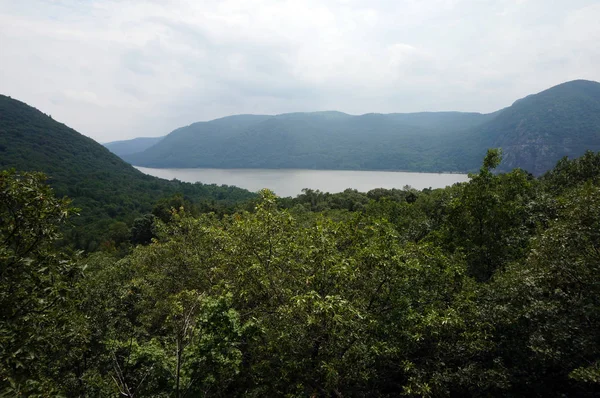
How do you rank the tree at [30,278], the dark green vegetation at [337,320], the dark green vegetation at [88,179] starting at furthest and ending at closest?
the dark green vegetation at [88,179] < the dark green vegetation at [337,320] < the tree at [30,278]

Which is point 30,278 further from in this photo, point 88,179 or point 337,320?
point 88,179

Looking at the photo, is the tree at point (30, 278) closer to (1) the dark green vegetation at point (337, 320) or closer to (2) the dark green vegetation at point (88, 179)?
(1) the dark green vegetation at point (337, 320)

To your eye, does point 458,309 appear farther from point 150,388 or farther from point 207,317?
point 150,388

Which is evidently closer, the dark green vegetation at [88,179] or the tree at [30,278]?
the tree at [30,278]

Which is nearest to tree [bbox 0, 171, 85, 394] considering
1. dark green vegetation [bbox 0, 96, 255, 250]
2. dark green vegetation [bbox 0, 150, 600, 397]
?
dark green vegetation [bbox 0, 150, 600, 397]

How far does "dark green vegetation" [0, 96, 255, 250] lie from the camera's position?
7904 centimetres

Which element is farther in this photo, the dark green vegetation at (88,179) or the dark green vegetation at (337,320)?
the dark green vegetation at (88,179)

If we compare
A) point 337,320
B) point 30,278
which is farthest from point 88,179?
point 337,320

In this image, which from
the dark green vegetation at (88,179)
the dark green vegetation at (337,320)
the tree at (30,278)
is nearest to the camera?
the tree at (30,278)

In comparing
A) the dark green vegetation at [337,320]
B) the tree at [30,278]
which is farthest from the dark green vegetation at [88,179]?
the tree at [30,278]

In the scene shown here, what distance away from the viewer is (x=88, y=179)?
11438 cm

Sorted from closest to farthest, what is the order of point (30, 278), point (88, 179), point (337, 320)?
1. point (30, 278)
2. point (337, 320)
3. point (88, 179)

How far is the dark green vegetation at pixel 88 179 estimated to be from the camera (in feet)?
259

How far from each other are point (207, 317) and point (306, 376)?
3.02 m
